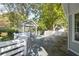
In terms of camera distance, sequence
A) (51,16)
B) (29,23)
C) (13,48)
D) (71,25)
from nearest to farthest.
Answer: (13,48) → (29,23) → (51,16) → (71,25)

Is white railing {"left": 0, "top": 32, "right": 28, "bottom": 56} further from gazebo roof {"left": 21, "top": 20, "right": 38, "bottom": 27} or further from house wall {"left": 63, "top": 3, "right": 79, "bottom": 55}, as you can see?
house wall {"left": 63, "top": 3, "right": 79, "bottom": 55}

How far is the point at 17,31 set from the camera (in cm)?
570

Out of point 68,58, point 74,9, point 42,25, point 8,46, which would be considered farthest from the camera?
point 74,9

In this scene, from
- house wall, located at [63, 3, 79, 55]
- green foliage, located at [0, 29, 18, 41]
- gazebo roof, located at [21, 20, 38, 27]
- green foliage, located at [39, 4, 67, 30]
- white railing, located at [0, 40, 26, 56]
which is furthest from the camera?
house wall, located at [63, 3, 79, 55]

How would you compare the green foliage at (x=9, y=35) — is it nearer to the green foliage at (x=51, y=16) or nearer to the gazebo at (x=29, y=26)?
the gazebo at (x=29, y=26)

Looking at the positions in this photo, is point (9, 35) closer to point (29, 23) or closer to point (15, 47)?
point (15, 47)

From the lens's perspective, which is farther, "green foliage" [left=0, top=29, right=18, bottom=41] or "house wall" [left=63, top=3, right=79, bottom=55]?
"house wall" [left=63, top=3, right=79, bottom=55]

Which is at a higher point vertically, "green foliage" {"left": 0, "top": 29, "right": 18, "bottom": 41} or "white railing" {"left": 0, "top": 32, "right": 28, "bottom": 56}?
"green foliage" {"left": 0, "top": 29, "right": 18, "bottom": 41}

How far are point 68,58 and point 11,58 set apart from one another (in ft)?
4.34

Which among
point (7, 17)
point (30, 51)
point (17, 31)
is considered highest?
point (7, 17)

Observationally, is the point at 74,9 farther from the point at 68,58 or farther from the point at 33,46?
the point at 68,58

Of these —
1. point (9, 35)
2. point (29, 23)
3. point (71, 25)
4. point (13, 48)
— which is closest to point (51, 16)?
point (29, 23)

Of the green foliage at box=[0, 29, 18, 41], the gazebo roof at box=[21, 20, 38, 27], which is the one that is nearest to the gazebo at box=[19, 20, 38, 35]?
the gazebo roof at box=[21, 20, 38, 27]

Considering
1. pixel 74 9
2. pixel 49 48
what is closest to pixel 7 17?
pixel 49 48
